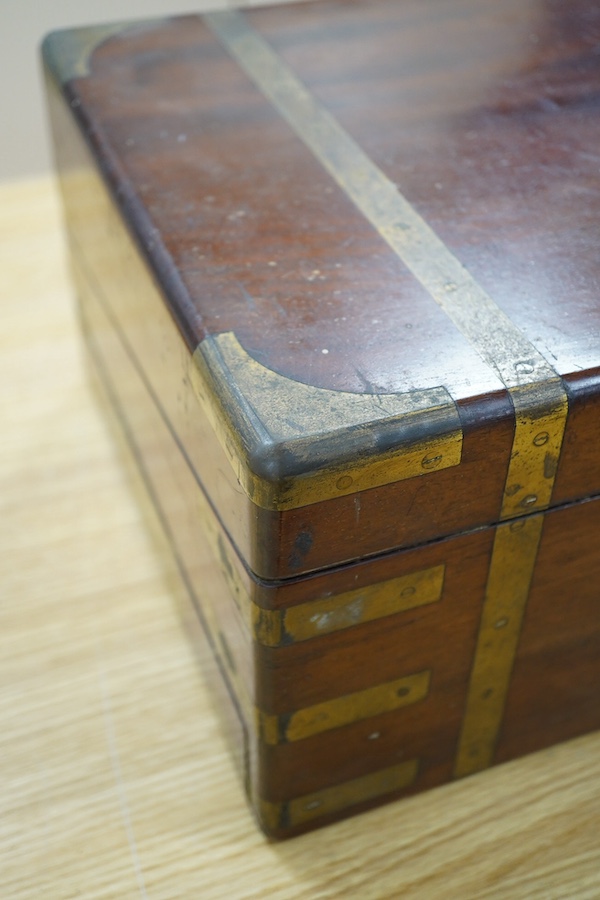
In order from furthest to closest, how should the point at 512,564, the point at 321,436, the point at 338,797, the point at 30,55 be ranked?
1. the point at 30,55
2. the point at 338,797
3. the point at 512,564
4. the point at 321,436

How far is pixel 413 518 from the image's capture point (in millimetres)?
732

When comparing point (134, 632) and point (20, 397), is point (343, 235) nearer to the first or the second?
point (134, 632)

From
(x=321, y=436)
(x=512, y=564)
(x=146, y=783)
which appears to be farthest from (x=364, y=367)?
(x=146, y=783)

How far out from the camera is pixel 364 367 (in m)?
0.73

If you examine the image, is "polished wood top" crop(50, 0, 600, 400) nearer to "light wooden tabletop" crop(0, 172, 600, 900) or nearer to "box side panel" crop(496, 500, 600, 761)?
"box side panel" crop(496, 500, 600, 761)

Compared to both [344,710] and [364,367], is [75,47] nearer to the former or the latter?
[364,367]

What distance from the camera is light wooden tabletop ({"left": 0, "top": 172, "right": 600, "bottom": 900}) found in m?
0.88

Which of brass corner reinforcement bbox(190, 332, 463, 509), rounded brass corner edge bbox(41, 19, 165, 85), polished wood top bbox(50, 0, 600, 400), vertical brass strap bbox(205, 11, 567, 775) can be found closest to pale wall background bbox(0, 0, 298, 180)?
rounded brass corner edge bbox(41, 19, 165, 85)

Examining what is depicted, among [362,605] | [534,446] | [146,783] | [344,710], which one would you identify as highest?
[534,446]

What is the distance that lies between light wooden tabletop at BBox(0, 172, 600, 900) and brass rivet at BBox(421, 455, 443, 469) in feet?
→ 1.29

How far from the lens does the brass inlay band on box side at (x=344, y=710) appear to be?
0.82 metres

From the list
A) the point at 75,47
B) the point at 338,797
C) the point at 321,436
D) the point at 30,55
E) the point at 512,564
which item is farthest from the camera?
the point at 30,55

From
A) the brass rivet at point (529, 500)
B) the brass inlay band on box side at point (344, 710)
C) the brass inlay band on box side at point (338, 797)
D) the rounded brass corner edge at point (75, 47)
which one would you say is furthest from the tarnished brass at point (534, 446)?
the rounded brass corner edge at point (75, 47)

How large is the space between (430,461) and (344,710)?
0.82 ft
